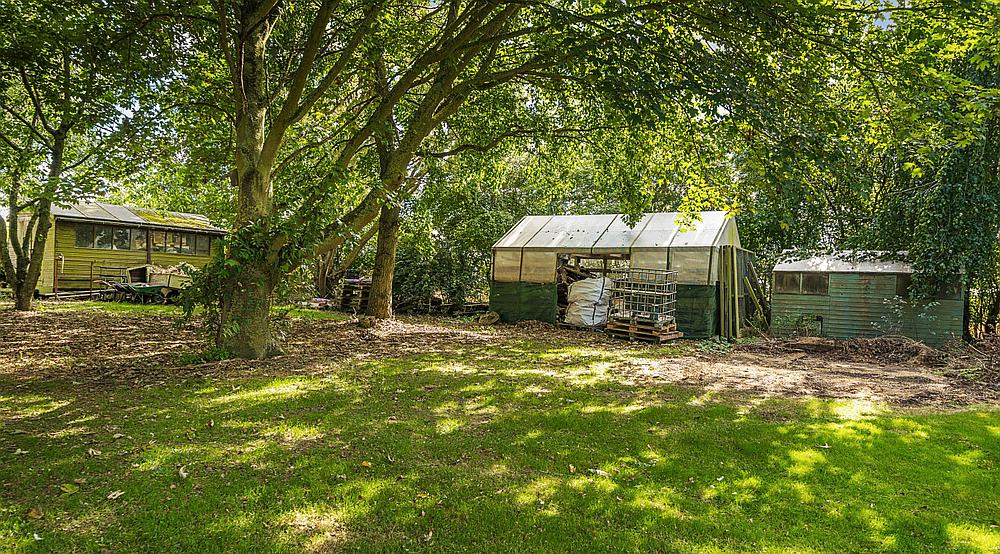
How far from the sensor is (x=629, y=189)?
13.0 meters

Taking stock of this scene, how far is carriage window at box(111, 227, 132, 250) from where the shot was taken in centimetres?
2097

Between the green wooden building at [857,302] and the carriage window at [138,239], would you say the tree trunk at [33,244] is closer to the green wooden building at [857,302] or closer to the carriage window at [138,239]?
the carriage window at [138,239]

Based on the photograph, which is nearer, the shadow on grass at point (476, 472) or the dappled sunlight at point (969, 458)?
the shadow on grass at point (476, 472)

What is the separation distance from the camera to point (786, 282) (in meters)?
13.5

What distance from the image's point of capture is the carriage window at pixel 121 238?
68.8 ft

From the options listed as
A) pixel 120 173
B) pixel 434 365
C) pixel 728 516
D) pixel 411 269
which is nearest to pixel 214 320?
pixel 434 365

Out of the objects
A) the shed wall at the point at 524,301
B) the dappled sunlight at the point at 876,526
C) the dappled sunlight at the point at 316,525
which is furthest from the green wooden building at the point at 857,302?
the dappled sunlight at the point at 316,525

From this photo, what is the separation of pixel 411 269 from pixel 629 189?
839 cm

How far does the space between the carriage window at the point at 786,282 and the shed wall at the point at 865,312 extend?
0.13 meters

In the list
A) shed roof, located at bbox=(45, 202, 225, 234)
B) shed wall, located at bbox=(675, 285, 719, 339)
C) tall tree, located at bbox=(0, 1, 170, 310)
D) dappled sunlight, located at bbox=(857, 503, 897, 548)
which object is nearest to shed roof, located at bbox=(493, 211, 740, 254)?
shed wall, located at bbox=(675, 285, 719, 339)

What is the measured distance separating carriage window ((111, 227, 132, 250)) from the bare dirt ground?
8598 mm

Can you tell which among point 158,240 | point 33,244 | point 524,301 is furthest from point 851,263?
point 158,240

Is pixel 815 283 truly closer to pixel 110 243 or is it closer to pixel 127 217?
pixel 127 217

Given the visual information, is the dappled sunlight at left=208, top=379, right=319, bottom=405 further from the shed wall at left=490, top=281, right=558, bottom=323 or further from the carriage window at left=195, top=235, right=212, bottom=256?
the carriage window at left=195, top=235, right=212, bottom=256
